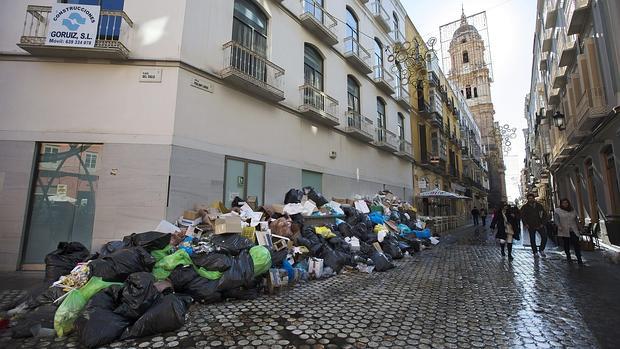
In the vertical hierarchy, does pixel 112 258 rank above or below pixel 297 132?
below

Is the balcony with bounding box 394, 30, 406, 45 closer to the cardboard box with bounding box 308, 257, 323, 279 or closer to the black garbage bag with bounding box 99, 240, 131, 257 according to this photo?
the cardboard box with bounding box 308, 257, 323, 279

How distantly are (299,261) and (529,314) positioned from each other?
3.83 metres

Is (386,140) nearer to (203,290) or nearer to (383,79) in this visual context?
(383,79)

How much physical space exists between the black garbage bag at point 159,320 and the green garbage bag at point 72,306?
756 millimetres

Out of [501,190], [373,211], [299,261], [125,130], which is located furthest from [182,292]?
[501,190]

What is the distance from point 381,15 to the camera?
1634cm

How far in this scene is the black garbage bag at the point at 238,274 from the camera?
4.39 meters

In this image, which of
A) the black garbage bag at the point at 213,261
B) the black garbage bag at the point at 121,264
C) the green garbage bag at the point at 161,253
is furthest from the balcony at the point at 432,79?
the black garbage bag at the point at 121,264

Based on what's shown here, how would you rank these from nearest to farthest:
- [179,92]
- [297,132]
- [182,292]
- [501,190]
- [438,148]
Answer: [182,292]
[179,92]
[297,132]
[438,148]
[501,190]

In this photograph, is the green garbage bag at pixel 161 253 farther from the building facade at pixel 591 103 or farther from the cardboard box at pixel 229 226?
the building facade at pixel 591 103

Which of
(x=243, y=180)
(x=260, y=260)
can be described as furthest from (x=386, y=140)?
(x=260, y=260)

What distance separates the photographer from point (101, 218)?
20.5 ft

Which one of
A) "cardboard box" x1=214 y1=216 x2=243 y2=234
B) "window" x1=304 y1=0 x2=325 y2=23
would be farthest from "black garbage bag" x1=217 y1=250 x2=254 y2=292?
"window" x1=304 y1=0 x2=325 y2=23

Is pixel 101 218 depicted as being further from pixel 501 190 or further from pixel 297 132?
pixel 501 190
